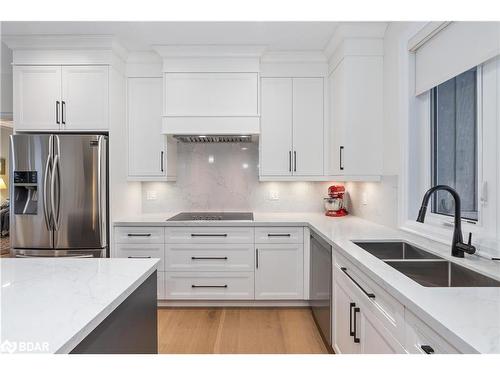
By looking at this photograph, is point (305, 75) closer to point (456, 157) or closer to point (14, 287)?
point (456, 157)

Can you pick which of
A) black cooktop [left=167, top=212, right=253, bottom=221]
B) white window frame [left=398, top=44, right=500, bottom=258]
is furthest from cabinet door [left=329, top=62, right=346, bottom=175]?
black cooktop [left=167, top=212, right=253, bottom=221]

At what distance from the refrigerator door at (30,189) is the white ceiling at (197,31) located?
3.07 ft

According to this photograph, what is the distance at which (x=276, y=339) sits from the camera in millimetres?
2365

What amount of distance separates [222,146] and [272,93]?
82cm

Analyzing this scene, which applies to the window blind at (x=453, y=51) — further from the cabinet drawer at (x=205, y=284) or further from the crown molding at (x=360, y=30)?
the cabinet drawer at (x=205, y=284)

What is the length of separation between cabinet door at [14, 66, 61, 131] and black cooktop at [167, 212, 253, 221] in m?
1.41

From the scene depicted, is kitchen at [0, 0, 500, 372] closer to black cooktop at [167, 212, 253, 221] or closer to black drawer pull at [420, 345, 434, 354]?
black cooktop at [167, 212, 253, 221]

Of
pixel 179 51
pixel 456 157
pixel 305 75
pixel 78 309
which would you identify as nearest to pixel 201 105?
pixel 179 51

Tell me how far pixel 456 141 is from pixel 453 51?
547mm

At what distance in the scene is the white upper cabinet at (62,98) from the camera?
2.75m

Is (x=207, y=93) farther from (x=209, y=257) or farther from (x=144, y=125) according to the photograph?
(x=209, y=257)

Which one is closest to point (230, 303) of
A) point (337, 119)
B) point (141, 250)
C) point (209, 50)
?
point (141, 250)

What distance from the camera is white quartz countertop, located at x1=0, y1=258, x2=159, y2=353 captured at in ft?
2.38

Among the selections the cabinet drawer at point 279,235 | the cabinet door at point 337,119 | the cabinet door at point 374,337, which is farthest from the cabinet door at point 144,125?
the cabinet door at point 374,337
